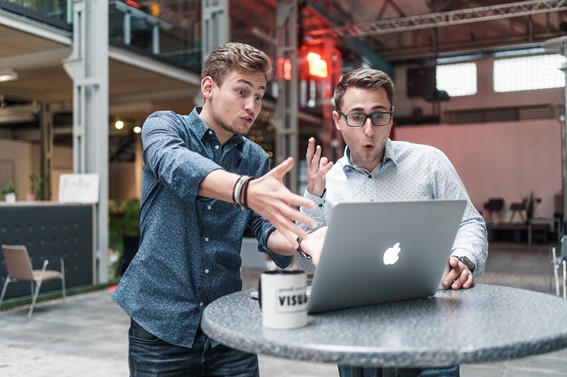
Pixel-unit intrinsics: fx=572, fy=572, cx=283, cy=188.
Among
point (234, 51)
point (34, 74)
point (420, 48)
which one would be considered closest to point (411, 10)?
point (420, 48)

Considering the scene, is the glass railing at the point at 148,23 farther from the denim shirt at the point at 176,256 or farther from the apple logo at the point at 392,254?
the apple logo at the point at 392,254

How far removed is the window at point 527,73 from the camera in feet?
62.5

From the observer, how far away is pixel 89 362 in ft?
14.5

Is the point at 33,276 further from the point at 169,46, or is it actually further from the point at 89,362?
the point at 169,46

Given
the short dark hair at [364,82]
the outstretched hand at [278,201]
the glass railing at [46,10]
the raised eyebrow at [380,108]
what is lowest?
the outstretched hand at [278,201]

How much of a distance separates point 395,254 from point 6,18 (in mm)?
7506

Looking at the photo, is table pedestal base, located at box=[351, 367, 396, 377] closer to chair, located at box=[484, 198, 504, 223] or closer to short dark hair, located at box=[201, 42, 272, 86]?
short dark hair, located at box=[201, 42, 272, 86]

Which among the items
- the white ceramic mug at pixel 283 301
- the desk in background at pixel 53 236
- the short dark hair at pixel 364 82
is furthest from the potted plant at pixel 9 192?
the white ceramic mug at pixel 283 301

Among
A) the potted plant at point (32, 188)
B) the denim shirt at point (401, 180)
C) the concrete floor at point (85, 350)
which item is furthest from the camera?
the potted plant at point (32, 188)

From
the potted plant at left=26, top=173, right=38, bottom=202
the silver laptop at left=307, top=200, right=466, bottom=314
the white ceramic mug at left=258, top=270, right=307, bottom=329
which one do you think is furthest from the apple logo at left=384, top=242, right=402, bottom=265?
the potted plant at left=26, top=173, right=38, bottom=202

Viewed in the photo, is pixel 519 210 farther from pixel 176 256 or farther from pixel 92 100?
pixel 176 256

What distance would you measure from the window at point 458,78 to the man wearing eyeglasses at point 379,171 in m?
19.7

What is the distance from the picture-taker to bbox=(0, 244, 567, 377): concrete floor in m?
4.16

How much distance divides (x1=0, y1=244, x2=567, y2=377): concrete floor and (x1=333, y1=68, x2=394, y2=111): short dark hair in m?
2.67
